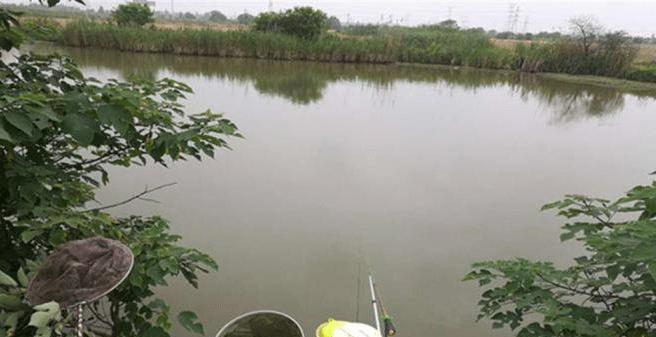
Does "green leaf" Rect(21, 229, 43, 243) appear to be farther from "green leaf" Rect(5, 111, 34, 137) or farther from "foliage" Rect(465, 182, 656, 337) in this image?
"foliage" Rect(465, 182, 656, 337)

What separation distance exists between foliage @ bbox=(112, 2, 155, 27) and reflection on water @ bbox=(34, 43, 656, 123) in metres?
3.84

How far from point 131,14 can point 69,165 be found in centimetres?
1657

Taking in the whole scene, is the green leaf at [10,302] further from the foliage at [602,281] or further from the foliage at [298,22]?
the foliage at [298,22]

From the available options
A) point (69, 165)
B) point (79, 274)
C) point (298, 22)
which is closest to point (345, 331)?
point (79, 274)

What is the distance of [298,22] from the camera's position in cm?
1430

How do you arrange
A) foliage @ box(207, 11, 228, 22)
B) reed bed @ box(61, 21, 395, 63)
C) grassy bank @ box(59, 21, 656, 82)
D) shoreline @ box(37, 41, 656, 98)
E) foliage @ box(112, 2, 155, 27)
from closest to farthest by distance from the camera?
shoreline @ box(37, 41, 656, 98) < reed bed @ box(61, 21, 395, 63) < grassy bank @ box(59, 21, 656, 82) < foliage @ box(112, 2, 155, 27) < foliage @ box(207, 11, 228, 22)

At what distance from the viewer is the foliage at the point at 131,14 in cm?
1512

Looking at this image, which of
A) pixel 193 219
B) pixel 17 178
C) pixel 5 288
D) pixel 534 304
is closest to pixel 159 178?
pixel 193 219

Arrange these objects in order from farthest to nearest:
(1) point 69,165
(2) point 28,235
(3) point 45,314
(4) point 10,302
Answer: (1) point 69,165, (2) point 28,235, (4) point 10,302, (3) point 45,314

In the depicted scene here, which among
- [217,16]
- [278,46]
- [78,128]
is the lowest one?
[78,128]

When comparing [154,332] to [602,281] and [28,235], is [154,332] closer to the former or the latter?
[28,235]

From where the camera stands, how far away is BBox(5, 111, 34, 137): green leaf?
83 centimetres

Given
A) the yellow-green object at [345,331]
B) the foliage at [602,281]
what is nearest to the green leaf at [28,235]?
the yellow-green object at [345,331]

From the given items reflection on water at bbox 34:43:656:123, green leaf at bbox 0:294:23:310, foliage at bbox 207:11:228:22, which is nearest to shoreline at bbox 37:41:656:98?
reflection on water at bbox 34:43:656:123
